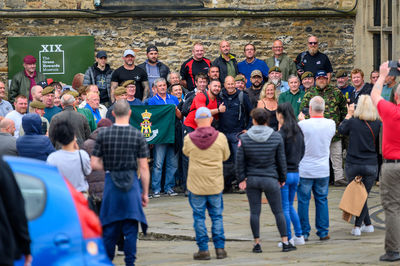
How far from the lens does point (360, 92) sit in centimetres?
1677

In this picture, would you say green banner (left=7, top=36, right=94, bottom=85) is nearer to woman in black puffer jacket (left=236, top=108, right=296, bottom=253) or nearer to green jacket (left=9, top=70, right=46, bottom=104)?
green jacket (left=9, top=70, right=46, bottom=104)

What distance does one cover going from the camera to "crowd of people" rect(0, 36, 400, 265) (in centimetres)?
931

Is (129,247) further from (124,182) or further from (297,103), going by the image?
(297,103)

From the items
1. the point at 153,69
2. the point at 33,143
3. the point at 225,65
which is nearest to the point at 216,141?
the point at 33,143

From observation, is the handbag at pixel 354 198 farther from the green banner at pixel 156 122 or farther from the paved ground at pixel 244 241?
the green banner at pixel 156 122

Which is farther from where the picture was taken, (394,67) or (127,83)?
(127,83)

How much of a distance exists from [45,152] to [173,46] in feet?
35.9

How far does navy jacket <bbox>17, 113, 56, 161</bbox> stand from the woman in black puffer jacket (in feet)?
7.68

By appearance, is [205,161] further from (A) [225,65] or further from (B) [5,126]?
(A) [225,65]

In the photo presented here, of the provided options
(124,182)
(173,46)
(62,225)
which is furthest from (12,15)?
(62,225)

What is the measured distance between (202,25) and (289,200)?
1034 centimetres

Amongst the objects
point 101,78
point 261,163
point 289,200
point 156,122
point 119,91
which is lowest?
point 289,200

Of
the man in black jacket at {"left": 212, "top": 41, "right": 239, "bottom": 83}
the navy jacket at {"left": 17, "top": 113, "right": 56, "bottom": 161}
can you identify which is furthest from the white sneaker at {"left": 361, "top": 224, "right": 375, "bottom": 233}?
the man in black jacket at {"left": 212, "top": 41, "right": 239, "bottom": 83}

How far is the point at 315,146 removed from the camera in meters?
11.8
